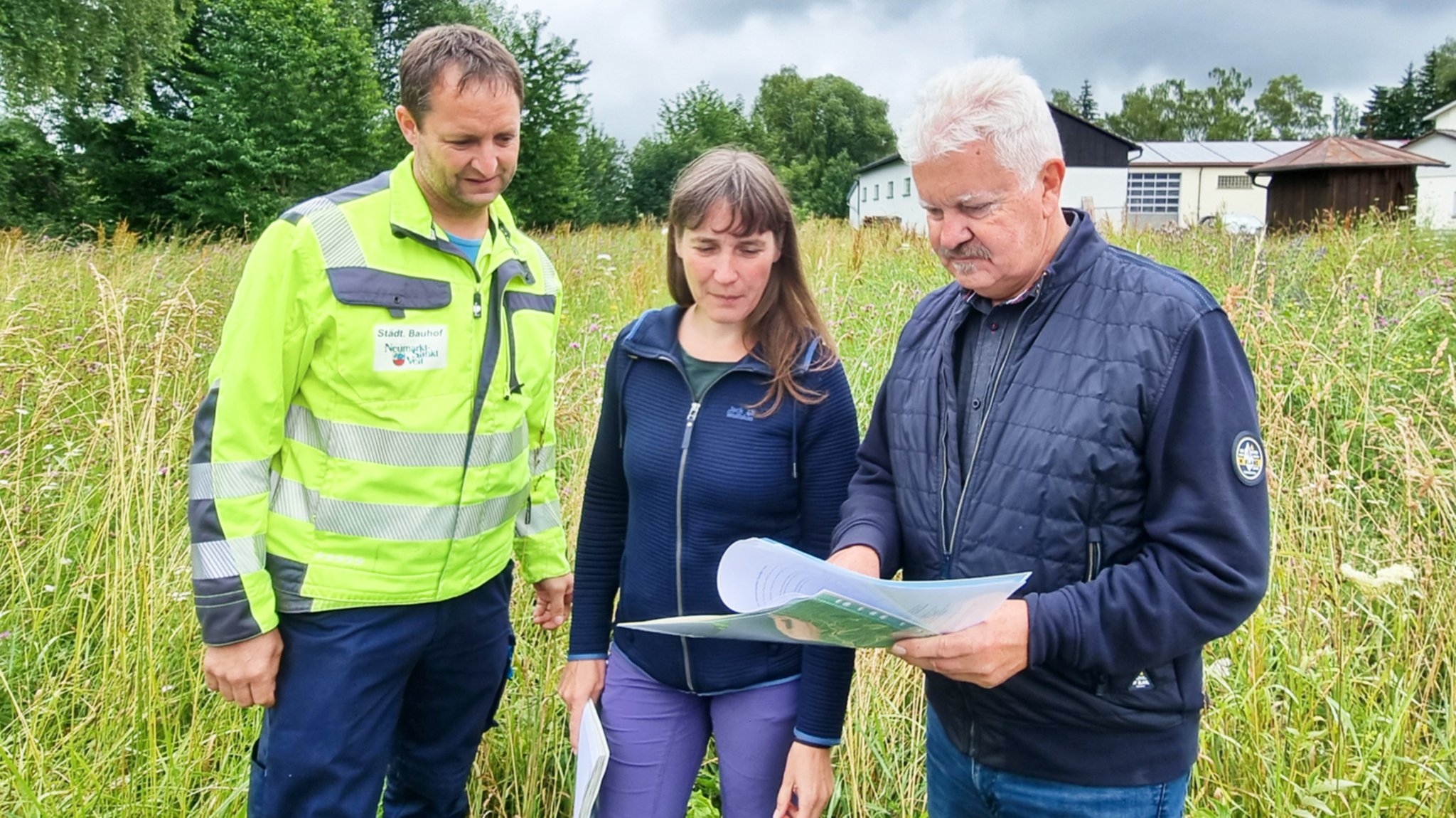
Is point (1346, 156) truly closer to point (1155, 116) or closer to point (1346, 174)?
point (1346, 174)

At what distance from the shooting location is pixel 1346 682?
2.36 m

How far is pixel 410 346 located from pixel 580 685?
79 cm

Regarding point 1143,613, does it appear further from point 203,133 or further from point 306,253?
point 203,133

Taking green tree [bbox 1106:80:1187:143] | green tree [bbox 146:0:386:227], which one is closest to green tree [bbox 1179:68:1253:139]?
green tree [bbox 1106:80:1187:143]

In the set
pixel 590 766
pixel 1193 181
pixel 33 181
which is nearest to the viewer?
pixel 590 766

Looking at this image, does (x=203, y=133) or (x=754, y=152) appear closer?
(x=754, y=152)

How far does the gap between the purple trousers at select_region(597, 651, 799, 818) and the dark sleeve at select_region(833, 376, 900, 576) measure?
1.34 feet

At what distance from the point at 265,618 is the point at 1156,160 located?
48.9 meters

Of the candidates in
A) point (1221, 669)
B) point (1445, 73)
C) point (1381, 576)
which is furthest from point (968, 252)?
point (1445, 73)

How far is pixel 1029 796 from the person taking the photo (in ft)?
4.79

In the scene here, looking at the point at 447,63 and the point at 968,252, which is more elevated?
the point at 447,63

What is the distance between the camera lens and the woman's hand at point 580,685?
198 cm

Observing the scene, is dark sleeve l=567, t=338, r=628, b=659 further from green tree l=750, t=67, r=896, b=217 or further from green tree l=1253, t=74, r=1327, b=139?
green tree l=1253, t=74, r=1327, b=139

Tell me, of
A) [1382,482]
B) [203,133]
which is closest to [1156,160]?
[203,133]
